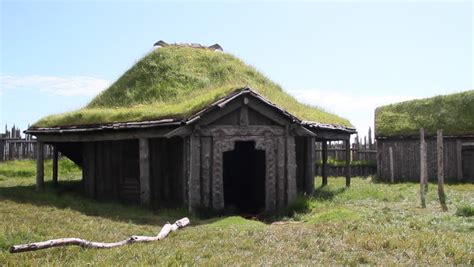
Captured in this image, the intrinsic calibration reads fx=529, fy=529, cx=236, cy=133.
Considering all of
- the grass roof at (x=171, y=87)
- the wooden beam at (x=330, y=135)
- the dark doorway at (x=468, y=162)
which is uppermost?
the grass roof at (x=171, y=87)

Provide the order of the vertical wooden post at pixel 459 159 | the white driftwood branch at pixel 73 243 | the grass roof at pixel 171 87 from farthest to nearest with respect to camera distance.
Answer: the vertical wooden post at pixel 459 159 → the grass roof at pixel 171 87 → the white driftwood branch at pixel 73 243

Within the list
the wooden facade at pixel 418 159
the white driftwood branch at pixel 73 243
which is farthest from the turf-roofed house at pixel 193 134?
the wooden facade at pixel 418 159

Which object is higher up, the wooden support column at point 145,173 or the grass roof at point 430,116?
the grass roof at point 430,116

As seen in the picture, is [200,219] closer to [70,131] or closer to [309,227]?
[309,227]

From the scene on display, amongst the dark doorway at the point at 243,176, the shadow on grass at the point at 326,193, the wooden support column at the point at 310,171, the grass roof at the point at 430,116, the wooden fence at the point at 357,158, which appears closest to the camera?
the shadow on grass at the point at 326,193

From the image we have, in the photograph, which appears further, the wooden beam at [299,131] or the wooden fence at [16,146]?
the wooden fence at [16,146]

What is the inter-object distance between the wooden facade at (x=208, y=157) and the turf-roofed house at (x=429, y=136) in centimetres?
807

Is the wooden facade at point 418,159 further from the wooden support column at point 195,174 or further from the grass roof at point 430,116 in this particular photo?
the wooden support column at point 195,174

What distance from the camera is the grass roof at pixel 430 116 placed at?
26.2m

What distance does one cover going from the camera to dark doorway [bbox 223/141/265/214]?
18.6m

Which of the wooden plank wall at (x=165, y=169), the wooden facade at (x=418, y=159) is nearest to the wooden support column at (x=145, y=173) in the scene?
the wooden plank wall at (x=165, y=169)

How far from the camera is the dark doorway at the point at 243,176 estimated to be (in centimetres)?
1861

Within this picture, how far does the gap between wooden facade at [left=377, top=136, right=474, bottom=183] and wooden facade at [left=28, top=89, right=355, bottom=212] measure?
804 cm

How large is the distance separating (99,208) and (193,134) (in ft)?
11.1
